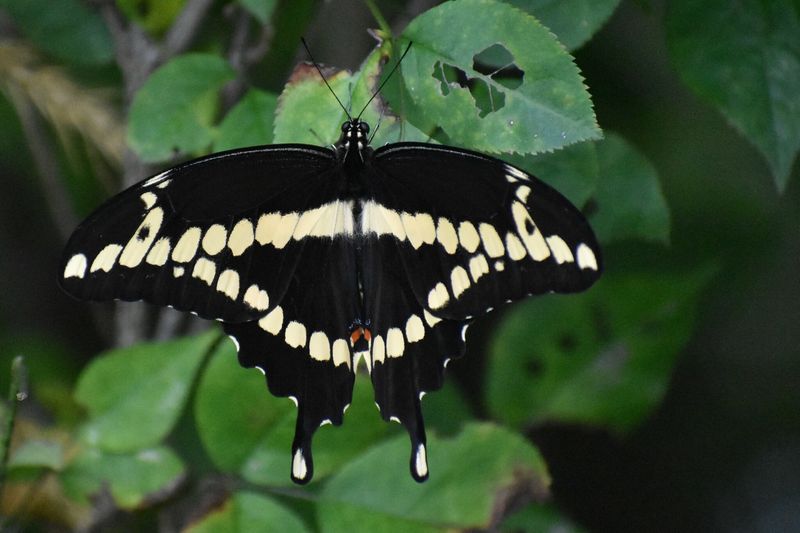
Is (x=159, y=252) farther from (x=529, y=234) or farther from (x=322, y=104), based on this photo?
(x=529, y=234)

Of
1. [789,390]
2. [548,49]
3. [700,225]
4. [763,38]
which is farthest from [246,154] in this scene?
[789,390]

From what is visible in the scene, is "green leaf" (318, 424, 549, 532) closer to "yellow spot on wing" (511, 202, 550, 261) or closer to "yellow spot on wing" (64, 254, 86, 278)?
"yellow spot on wing" (511, 202, 550, 261)

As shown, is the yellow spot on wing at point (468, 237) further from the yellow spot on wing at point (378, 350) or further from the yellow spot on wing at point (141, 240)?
the yellow spot on wing at point (141, 240)

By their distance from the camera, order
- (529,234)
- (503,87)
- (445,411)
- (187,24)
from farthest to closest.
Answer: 1. (445,411)
2. (187,24)
3. (529,234)
4. (503,87)

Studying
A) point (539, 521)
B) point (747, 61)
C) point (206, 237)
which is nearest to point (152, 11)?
point (206, 237)

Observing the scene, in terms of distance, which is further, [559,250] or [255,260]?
[255,260]

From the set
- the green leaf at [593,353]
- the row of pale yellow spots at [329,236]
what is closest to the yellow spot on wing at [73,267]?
the row of pale yellow spots at [329,236]

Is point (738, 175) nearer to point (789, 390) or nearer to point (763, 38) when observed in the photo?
point (789, 390)
